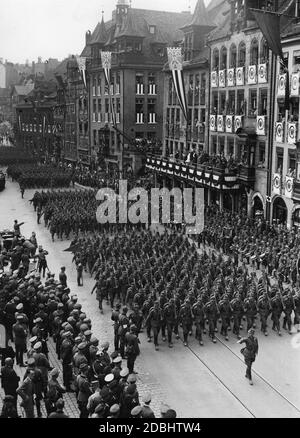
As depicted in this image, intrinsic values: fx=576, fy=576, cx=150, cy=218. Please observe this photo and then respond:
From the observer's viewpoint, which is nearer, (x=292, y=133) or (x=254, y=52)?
(x=292, y=133)

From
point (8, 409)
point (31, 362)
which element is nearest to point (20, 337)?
point (31, 362)

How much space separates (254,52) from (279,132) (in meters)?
6.93

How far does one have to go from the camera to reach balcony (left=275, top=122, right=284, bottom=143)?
35344 mm

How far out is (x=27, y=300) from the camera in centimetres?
1920

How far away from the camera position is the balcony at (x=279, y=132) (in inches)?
1391

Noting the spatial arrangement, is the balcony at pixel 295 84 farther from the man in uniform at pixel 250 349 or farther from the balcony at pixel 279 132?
the man in uniform at pixel 250 349

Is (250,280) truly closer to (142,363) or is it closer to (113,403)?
(142,363)

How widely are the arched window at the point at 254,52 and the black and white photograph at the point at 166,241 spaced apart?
0.52 feet

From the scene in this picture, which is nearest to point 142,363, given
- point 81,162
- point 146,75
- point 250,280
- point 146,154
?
point 250,280

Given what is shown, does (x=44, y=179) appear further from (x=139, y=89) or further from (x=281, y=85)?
(x=281, y=85)

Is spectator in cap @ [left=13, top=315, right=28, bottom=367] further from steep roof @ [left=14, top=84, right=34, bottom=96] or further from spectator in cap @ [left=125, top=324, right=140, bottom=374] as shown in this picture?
steep roof @ [left=14, top=84, right=34, bottom=96]

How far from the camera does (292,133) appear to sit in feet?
112

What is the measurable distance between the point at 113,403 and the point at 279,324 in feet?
29.1

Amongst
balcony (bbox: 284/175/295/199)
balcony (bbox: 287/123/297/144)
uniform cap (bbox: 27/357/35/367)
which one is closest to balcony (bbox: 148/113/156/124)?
balcony (bbox: 287/123/297/144)
